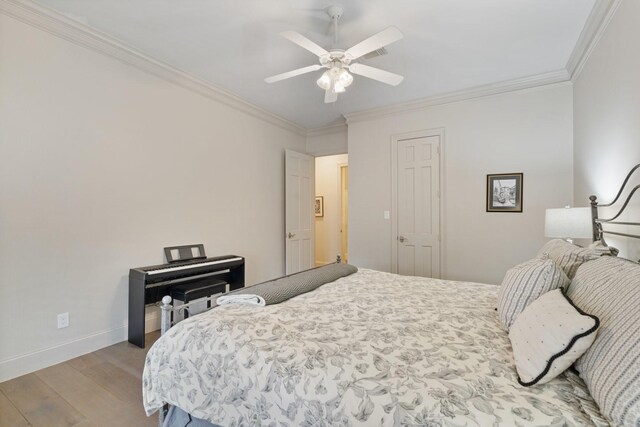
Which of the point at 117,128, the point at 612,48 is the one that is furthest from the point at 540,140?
the point at 117,128

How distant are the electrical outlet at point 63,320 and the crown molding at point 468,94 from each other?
13.1 feet

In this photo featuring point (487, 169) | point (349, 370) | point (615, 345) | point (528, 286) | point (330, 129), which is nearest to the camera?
point (615, 345)

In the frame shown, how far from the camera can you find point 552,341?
0.94 meters

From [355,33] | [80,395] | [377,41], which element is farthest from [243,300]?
[355,33]

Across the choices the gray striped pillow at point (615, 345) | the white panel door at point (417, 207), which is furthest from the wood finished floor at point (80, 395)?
the white panel door at point (417, 207)

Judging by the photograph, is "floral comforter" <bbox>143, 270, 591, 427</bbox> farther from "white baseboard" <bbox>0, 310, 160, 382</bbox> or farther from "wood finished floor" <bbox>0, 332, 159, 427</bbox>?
"white baseboard" <bbox>0, 310, 160, 382</bbox>

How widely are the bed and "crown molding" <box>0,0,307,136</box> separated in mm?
2590

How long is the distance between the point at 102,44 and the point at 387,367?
10.9 feet

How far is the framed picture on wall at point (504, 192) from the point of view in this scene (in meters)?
3.39

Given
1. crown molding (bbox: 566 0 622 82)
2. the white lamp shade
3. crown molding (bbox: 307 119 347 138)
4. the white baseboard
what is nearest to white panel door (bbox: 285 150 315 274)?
crown molding (bbox: 307 119 347 138)

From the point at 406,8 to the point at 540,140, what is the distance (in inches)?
88.2

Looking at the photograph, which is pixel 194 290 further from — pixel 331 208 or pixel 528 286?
pixel 331 208

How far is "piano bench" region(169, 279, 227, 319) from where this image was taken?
2.79 metres

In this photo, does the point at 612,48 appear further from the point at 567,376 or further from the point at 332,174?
the point at 332,174
